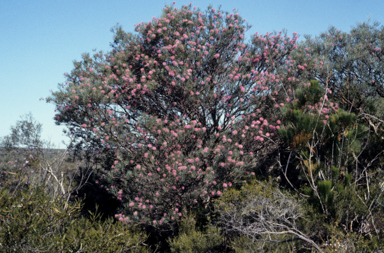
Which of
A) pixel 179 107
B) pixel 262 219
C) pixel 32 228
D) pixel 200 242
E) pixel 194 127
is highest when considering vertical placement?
pixel 179 107

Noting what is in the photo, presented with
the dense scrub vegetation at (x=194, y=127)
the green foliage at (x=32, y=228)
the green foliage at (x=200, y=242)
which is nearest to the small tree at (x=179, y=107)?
the dense scrub vegetation at (x=194, y=127)

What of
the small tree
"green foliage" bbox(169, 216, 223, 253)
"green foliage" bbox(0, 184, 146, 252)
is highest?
the small tree

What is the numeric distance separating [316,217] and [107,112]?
6614 mm

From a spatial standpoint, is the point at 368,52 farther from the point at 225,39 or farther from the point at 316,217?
the point at 316,217

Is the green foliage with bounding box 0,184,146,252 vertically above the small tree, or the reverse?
the small tree

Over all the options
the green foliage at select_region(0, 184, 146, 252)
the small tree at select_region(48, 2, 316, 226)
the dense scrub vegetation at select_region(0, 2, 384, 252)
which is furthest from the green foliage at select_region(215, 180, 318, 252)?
the green foliage at select_region(0, 184, 146, 252)

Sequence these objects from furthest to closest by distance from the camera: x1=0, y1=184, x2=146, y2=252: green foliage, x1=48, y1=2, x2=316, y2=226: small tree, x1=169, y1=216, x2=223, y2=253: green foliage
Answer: x1=48, y1=2, x2=316, y2=226: small tree, x1=169, y1=216, x2=223, y2=253: green foliage, x1=0, y1=184, x2=146, y2=252: green foliage

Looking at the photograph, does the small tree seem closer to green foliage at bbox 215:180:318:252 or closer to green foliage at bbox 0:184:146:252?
green foliage at bbox 215:180:318:252

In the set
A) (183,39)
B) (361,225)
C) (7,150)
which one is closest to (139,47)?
(183,39)

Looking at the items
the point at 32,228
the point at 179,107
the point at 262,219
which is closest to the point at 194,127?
the point at 179,107

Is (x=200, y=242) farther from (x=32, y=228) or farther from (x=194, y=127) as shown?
(x=32, y=228)

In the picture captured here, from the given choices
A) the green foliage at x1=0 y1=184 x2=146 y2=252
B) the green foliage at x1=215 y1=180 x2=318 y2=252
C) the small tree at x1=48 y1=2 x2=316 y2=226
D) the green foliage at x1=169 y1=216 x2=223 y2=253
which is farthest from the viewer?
the small tree at x1=48 y1=2 x2=316 y2=226

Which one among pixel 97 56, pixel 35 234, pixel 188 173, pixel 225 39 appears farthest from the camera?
pixel 97 56

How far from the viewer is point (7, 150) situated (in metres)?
16.0
